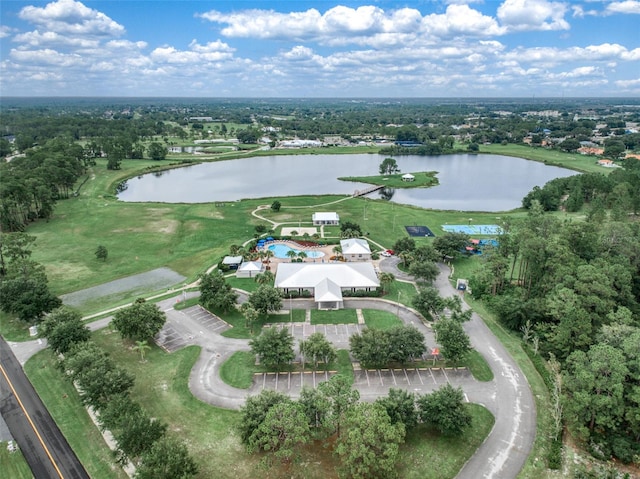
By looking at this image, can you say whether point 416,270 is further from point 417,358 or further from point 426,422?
point 426,422

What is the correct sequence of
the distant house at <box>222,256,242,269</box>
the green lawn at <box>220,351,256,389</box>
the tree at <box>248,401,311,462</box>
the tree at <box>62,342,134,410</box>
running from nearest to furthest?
1. the tree at <box>248,401,311,462</box>
2. the tree at <box>62,342,134,410</box>
3. the green lawn at <box>220,351,256,389</box>
4. the distant house at <box>222,256,242,269</box>

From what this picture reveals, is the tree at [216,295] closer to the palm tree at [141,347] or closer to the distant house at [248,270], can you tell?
the distant house at [248,270]

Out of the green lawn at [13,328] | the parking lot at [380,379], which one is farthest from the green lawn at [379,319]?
the green lawn at [13,328]

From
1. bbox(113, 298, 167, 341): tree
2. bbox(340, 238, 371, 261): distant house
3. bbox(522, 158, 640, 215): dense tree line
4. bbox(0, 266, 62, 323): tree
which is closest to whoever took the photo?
bbox(113, 298, 167, 341): tree

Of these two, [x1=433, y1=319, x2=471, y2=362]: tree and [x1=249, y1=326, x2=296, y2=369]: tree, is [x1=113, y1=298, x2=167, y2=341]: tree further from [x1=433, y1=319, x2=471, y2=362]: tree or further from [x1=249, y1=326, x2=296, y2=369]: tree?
[x1=433, y1=319, x2=471, y2=362]: tree

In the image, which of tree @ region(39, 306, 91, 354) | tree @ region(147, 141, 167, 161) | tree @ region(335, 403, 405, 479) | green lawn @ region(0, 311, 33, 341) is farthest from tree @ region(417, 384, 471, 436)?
tree @ region(147, 141, 167, 161)

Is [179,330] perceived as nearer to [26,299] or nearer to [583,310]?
[26,299]
